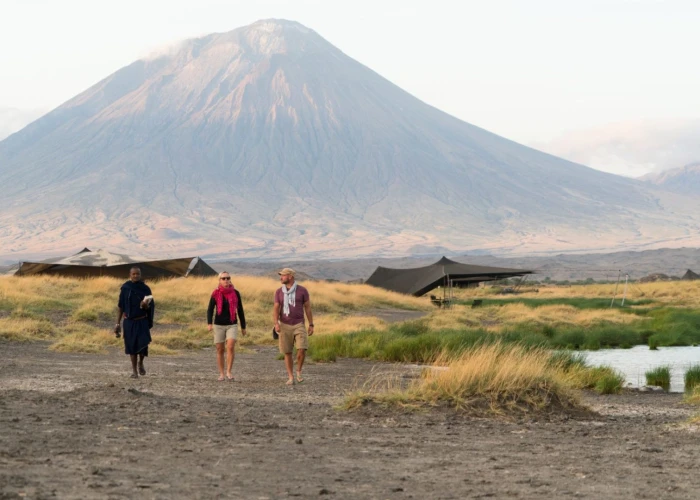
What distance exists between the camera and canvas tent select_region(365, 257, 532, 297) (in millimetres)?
49219

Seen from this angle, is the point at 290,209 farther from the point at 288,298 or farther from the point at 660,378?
the point at 288,298

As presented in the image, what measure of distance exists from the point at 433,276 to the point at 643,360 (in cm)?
2812

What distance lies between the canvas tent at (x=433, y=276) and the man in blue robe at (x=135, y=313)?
3382cm

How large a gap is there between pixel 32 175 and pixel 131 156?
17.1 meters

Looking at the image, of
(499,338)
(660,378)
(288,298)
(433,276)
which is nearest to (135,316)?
(288,298)

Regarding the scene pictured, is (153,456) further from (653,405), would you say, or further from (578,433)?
(653,405)

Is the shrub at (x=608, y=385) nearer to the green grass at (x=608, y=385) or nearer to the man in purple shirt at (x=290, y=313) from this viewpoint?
the green grass at (x=608, y=385)

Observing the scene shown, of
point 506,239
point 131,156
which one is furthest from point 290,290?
point 131,156

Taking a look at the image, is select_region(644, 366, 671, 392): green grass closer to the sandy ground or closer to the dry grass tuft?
the sandy ground

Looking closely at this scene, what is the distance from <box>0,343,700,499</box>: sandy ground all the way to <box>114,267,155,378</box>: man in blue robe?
1.16m

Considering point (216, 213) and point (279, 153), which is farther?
point (279, 153)

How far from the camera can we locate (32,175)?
632ft

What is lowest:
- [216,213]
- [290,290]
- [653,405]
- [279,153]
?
[653,405]

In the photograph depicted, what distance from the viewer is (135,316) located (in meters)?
14.7
